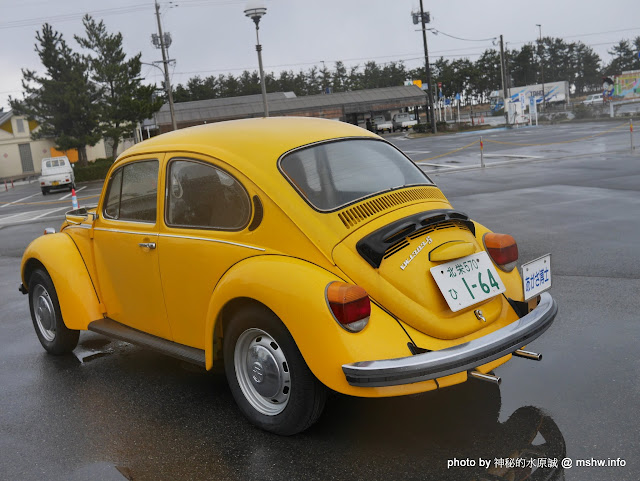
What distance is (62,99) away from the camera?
140ft

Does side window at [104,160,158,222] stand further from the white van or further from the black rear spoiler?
the white van

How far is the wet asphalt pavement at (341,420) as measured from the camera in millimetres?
3354

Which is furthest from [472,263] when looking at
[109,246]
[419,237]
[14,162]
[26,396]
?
[14,162]

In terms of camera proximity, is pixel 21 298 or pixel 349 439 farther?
pixel 21 298

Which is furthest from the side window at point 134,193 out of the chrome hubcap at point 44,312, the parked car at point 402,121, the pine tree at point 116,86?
the parked car at point 402,121

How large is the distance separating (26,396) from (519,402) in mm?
3473

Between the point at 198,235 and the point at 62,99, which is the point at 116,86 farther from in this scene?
the point at 198,235

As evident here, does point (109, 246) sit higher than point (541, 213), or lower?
higher

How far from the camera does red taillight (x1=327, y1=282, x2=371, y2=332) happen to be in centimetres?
331

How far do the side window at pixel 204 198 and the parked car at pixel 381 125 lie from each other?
6097cm

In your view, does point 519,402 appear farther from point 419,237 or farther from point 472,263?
point 419,237

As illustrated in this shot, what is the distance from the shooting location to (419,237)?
3.79 m

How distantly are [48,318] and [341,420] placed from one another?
9.90 feet

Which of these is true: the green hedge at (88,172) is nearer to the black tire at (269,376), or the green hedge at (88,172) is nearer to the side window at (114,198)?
the side window at (114,198)
